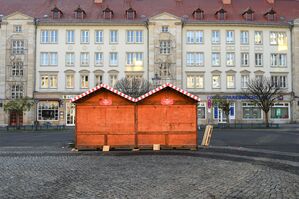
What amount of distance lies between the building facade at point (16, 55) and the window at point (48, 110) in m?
2.67

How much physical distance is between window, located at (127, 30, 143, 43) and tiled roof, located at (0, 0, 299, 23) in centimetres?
245

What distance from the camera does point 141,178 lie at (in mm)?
10047

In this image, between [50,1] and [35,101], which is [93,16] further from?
[35,101]

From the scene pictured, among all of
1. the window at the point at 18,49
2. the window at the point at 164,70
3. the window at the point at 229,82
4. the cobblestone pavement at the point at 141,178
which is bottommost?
the cobblestone pavement at the point at 141,178

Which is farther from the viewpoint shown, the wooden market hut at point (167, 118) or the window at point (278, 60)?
the window at point (278, 60)

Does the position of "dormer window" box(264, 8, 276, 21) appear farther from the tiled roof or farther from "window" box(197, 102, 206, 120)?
"window" box(197, 102, 206, 120)

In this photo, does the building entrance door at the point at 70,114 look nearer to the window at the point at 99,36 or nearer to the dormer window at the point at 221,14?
the window at the point at 99,36

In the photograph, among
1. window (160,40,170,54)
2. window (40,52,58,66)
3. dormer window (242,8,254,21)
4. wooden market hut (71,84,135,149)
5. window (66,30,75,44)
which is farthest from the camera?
dormer window (242,8,254,21)

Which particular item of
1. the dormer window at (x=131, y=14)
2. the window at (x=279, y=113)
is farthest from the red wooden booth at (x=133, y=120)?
the window at (x=279, y=113)

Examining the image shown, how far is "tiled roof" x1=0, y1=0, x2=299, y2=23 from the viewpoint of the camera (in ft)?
175

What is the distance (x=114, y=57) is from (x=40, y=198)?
145 feet

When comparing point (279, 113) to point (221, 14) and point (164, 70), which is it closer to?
point (221, 14)

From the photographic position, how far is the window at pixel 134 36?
51.2 meters

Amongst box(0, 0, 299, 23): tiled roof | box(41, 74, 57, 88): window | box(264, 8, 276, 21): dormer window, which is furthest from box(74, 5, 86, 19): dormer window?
box(264, 8, 276, 21): dormer window
